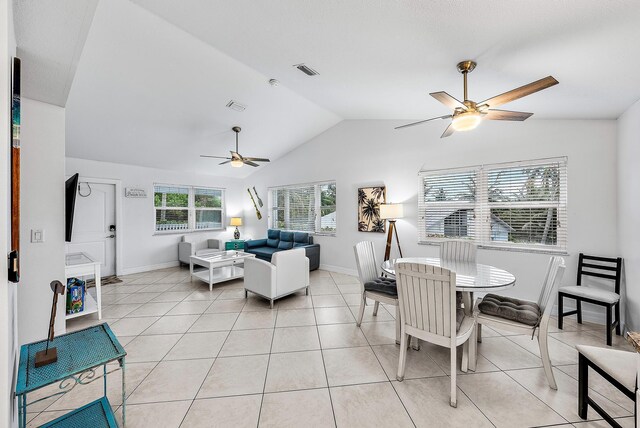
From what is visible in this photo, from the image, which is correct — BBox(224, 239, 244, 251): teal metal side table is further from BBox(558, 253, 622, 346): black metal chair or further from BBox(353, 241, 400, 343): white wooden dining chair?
BBox(558, 253, 622, 346): black metal chair

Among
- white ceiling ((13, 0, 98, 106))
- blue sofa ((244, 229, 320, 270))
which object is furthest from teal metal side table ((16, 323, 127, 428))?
blue sofa ((244, 229, 320, 270))

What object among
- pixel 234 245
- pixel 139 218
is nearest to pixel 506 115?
pixel 234 245

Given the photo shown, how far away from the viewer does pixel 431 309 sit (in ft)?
6.20

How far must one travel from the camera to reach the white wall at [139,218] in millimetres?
4992

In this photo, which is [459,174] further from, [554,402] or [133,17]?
[133,17]

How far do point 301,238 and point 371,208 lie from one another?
1813mm

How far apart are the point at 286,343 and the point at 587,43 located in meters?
3.36

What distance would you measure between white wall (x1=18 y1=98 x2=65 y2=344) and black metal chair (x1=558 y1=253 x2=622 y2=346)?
529 centimetres

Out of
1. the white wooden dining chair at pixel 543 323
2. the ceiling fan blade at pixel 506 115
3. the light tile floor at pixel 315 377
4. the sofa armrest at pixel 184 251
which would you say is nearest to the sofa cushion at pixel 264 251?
the sofa armrest at pixel 184 251

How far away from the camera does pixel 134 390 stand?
1932 mm

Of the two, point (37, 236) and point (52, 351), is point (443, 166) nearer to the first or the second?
point (52, 351)

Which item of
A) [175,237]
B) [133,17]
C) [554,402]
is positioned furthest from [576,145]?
[175,237]

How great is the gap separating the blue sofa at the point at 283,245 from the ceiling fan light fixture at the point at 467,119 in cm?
378

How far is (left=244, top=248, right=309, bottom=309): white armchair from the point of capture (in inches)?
139
